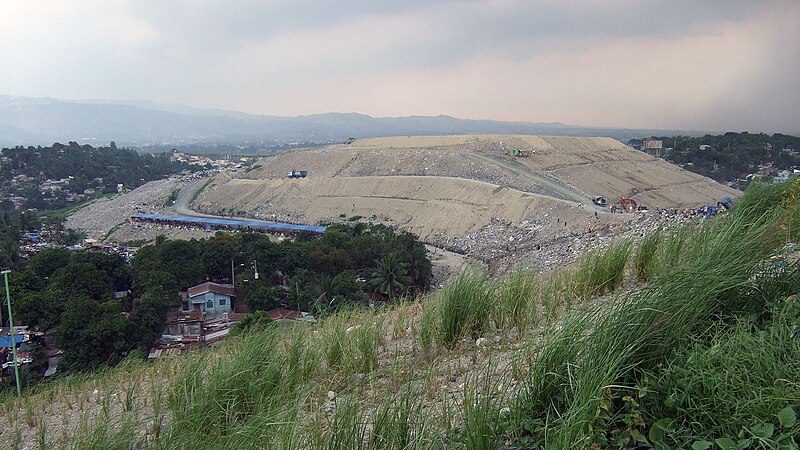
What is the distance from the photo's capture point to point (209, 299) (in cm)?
1438

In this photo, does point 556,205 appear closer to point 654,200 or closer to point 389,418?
point 654,200

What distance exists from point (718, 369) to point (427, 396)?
1.04m

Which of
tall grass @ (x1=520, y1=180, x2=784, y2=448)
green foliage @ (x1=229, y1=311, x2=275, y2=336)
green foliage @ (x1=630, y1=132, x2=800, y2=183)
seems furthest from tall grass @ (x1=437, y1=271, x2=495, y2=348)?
green foliage @ (x1=630, y1=132, x2=800, y2=183)

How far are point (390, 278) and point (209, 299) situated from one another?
16.7ft

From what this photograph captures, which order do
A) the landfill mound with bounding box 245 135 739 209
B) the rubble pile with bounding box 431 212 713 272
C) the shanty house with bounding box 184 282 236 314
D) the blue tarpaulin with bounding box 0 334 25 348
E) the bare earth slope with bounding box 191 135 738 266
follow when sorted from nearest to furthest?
the blue tarpaulin with bounding box 0 334 25 348 → the shanty house with bounding box 184 282 236 314 → the rubble pile with bounding box 431 212 713 272 → the bare earth slope with bounding box 191 135 738 266 → the landfill mound with bounding box 245 135 739 209

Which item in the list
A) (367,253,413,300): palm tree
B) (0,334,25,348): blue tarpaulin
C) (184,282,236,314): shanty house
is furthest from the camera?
(367,253,413,300): palm tree

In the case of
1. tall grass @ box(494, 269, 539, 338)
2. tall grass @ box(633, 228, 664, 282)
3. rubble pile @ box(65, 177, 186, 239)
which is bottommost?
rubble pile @ box(65, 177, 186, 239)

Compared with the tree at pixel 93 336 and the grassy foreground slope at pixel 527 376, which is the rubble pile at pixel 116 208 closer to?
the tree at pixel 93 336

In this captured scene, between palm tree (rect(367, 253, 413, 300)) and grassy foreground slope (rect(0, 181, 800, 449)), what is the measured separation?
11492 mm

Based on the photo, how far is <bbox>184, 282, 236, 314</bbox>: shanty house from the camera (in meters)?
14.2

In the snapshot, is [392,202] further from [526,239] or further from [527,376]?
[527,376]

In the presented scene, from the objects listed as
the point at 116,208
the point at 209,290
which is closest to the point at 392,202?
the point at 209,290

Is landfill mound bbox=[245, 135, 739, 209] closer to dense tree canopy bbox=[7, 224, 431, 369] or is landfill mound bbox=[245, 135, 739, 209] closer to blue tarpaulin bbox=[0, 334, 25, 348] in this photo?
dense tree canopy bbox=[7, 224, 431, 369]

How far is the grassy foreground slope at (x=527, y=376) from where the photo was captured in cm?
150
